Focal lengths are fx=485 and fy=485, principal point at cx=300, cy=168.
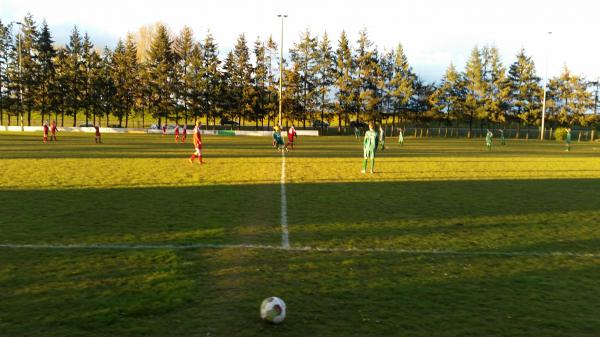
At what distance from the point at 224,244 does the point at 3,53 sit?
290 ft

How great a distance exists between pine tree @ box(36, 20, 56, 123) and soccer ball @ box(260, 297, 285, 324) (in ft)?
280

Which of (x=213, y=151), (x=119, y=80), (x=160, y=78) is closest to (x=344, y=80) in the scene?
(x=160, y=78)

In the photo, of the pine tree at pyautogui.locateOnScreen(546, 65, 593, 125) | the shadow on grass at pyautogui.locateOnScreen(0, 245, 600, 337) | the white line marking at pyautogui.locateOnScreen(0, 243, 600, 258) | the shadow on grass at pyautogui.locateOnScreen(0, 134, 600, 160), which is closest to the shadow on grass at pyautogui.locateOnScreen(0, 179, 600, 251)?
the white line marking at pyautogui.locateOnScreen(0, 243, 600, 258)

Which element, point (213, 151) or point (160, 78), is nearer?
point (213, 151)

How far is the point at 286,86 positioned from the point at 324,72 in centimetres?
728

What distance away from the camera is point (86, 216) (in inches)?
378

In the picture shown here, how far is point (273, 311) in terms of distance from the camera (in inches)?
176

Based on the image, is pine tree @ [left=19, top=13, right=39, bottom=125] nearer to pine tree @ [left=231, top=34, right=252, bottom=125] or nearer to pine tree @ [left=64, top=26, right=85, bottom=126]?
pine tree @ [left=64, top=26, right=85, bottom=126]

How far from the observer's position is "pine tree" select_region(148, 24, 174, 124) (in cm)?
8019

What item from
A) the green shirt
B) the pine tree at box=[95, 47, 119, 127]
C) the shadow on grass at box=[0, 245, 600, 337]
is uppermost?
the pine tree at box=[95, 47, 119, 127]

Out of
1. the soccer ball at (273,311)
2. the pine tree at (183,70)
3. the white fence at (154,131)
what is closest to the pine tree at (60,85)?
the white fence at (154,131)

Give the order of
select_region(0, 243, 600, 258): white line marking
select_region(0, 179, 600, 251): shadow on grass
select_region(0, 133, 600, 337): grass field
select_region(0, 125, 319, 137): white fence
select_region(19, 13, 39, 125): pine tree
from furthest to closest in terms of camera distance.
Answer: select_region(19, 13, 39, 125): pine tree
select_region(0, 125, 319, 137): white fence
select_region(0, 179, 600, 251): shadow on grass
select_region(0, 243, 600, 258): white line marking
select_region(0, 133, 600, 337): grass field

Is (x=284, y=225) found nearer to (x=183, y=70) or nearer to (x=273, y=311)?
(x=273, y=311)

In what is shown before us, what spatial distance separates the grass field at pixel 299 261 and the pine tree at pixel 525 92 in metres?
74.2
